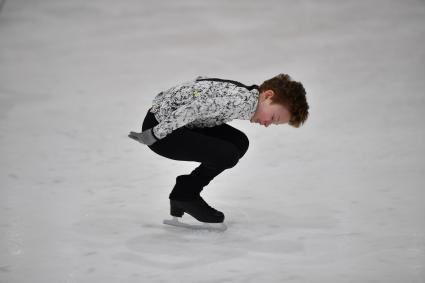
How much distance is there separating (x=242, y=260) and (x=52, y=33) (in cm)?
392

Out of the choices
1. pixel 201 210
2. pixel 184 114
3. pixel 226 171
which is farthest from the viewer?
pixel 226 171

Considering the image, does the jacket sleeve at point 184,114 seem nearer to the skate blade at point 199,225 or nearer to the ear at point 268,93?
the ear at point 268,93

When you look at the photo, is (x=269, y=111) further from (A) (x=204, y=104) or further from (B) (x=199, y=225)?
(B) (x=199, y=225)

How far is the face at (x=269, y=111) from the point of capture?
7.96 ft

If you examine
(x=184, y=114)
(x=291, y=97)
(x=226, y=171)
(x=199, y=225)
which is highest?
(x=291, y=97)

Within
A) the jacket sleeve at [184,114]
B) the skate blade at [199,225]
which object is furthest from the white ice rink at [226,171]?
the jacket sleeve at [184,114]

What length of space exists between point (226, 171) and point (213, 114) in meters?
1.01

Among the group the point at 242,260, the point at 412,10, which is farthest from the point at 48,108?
the point at 412,10

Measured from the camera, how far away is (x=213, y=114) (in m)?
2.39

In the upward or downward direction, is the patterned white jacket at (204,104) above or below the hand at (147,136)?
above

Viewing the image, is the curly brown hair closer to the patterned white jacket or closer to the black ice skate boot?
the patterned white jacket

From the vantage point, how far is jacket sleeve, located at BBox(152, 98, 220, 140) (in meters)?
2.36

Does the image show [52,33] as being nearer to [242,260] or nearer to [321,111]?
[321,111]

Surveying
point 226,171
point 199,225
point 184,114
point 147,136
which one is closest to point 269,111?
point 184,114
